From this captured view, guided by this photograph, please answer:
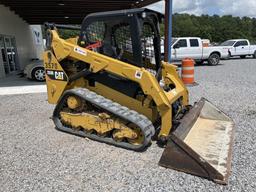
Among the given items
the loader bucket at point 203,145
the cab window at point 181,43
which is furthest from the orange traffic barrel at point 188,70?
the cab window at point 181,43

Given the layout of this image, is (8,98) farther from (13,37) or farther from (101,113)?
(13,37)

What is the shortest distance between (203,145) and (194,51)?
15.7m

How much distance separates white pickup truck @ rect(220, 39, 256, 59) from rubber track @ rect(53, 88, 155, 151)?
2125cm

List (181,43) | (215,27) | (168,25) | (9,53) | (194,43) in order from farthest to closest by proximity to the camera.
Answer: (215,27) < (194,43) < (181,43) < (9,53) < (168,25)

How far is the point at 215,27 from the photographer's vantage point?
2817 inches

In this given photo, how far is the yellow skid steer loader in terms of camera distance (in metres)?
4.63

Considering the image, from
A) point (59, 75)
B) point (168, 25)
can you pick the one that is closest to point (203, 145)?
point (59, 75)

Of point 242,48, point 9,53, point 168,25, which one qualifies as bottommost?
point 242,48

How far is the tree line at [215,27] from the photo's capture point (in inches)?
2446

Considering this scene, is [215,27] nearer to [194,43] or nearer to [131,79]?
[194,43]

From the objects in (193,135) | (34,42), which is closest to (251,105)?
(193,135)

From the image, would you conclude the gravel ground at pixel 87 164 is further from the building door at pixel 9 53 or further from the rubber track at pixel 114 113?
the building door at pixel 9 53

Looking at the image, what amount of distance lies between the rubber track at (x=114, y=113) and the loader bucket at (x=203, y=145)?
53 centimetres

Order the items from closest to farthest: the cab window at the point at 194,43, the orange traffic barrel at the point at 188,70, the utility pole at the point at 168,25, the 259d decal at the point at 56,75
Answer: the 259d decal at the point at 56,75 → the orange traffic barrel at the point at 188,70 → the utility pole at the point at 168,25 → the cab window at the point at 194,43
